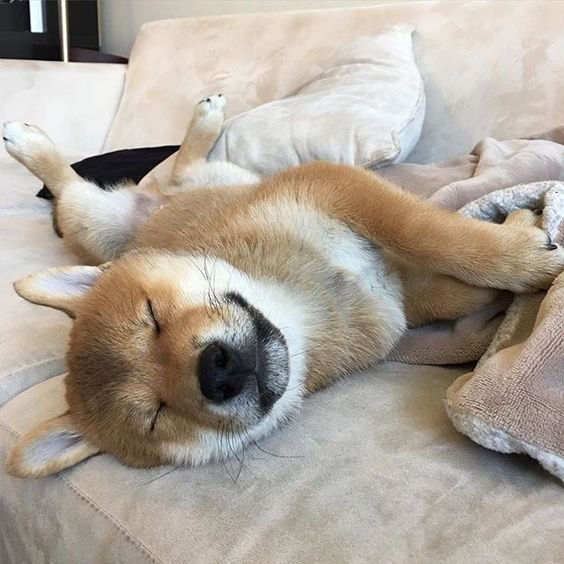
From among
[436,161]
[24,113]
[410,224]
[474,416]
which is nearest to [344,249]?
[410,224]

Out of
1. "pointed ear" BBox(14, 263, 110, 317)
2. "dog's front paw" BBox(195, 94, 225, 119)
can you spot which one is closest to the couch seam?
"pointed ear" BBox(14, 263, 110, 317)

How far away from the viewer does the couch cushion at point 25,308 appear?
157cm

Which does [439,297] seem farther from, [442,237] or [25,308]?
[25,308]

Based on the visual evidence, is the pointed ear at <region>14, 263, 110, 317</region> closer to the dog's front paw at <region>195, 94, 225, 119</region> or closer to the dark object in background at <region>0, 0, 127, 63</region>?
the dog's front paw at <region>195, 94, 225, 119</region>

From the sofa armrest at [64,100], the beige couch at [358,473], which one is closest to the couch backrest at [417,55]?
the beige couch at [358,473]

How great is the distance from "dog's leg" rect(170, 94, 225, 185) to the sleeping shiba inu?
0.67 m

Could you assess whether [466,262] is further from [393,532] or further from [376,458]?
[393,532]

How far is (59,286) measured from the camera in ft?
4.99

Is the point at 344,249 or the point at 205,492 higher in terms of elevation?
the point at 344,249

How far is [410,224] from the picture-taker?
1.31 m

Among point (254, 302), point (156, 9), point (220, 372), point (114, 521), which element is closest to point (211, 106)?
point (254, 302)

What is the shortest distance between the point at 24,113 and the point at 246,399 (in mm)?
2717

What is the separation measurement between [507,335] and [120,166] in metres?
1.89

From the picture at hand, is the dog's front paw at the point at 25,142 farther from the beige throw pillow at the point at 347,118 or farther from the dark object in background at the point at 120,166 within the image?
the beige throw pillow at the point at 347,118
